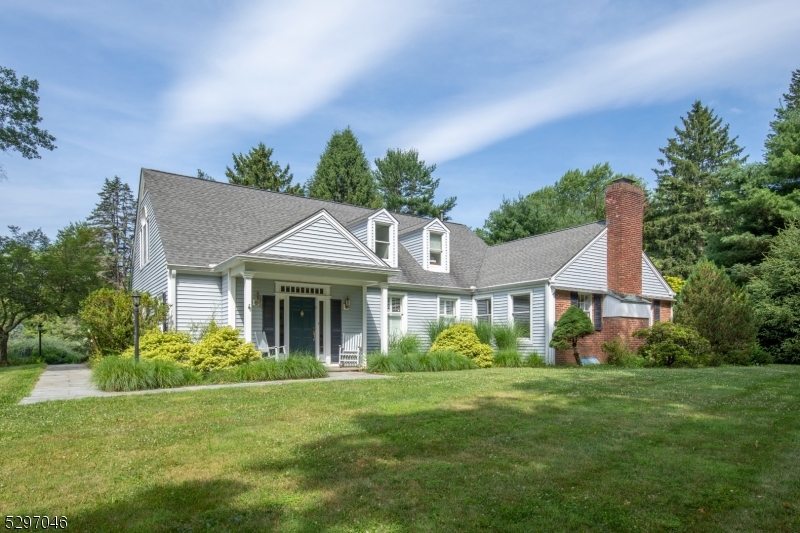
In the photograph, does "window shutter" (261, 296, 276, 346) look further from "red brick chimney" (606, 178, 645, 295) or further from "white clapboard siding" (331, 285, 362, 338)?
"red brick chimney" (606, 178, 645, 295)

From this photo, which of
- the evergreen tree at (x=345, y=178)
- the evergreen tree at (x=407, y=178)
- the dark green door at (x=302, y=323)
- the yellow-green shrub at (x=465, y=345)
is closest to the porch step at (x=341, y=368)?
the dark green door at (x=302, y=323)

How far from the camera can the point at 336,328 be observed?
17734 mm

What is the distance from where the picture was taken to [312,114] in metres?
21.2

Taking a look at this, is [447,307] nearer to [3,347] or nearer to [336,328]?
[336,328]

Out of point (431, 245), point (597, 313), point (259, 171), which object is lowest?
point (597, 313)

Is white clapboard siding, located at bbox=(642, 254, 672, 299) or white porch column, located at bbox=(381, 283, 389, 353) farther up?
white clapboard siding, located at bbox=(642, 254, 672, 299)

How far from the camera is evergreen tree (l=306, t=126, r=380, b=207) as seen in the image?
4066 centimetres

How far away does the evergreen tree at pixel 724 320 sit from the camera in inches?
726

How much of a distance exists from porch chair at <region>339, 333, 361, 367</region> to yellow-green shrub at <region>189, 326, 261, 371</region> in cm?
374

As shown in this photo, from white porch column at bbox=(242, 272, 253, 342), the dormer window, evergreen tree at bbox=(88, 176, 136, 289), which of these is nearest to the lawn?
white porch column at bbox=(242, 272, 253, 342)

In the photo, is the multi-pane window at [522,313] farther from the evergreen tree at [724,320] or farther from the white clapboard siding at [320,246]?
the white clapboard siding at [320,246]

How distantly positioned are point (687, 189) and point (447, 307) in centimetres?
2655

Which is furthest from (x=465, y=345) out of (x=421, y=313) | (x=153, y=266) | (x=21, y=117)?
(x=21, y=117)

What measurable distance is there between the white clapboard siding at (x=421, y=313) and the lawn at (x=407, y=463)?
35.6 ft
